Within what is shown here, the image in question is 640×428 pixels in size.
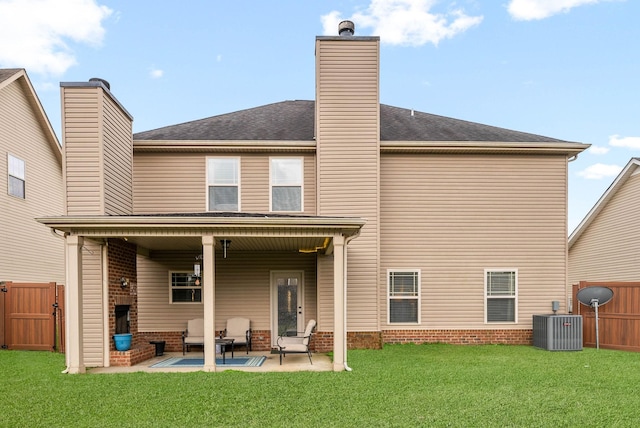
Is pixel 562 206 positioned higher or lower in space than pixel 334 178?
lower

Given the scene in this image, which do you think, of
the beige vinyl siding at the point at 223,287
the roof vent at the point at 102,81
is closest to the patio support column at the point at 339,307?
the beige vinyl siding at the point at 223,287

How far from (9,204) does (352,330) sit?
1039cm

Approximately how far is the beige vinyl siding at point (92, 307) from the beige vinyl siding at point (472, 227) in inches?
254

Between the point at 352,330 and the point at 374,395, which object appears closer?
the point at 374,395

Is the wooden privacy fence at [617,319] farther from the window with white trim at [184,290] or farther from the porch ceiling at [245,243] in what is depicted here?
the window with white trim at [184,290]

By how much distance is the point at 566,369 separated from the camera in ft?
26.0

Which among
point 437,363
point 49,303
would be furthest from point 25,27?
point 437,363

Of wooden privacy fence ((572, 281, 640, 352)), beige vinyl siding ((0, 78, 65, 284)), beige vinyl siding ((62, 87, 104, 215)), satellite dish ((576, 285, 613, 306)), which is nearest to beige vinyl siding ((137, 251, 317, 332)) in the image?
beige vinyl siding ((62, 87, 104, 215))

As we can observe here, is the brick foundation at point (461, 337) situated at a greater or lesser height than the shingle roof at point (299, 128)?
lesser

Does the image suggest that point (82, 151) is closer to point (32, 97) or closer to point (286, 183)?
point (286, 183)

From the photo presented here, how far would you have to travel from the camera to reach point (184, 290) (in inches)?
436

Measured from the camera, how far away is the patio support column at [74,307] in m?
7.74

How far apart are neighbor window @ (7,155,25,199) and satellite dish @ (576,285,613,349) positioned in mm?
15904

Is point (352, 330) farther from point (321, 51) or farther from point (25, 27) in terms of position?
point (25, 27)
